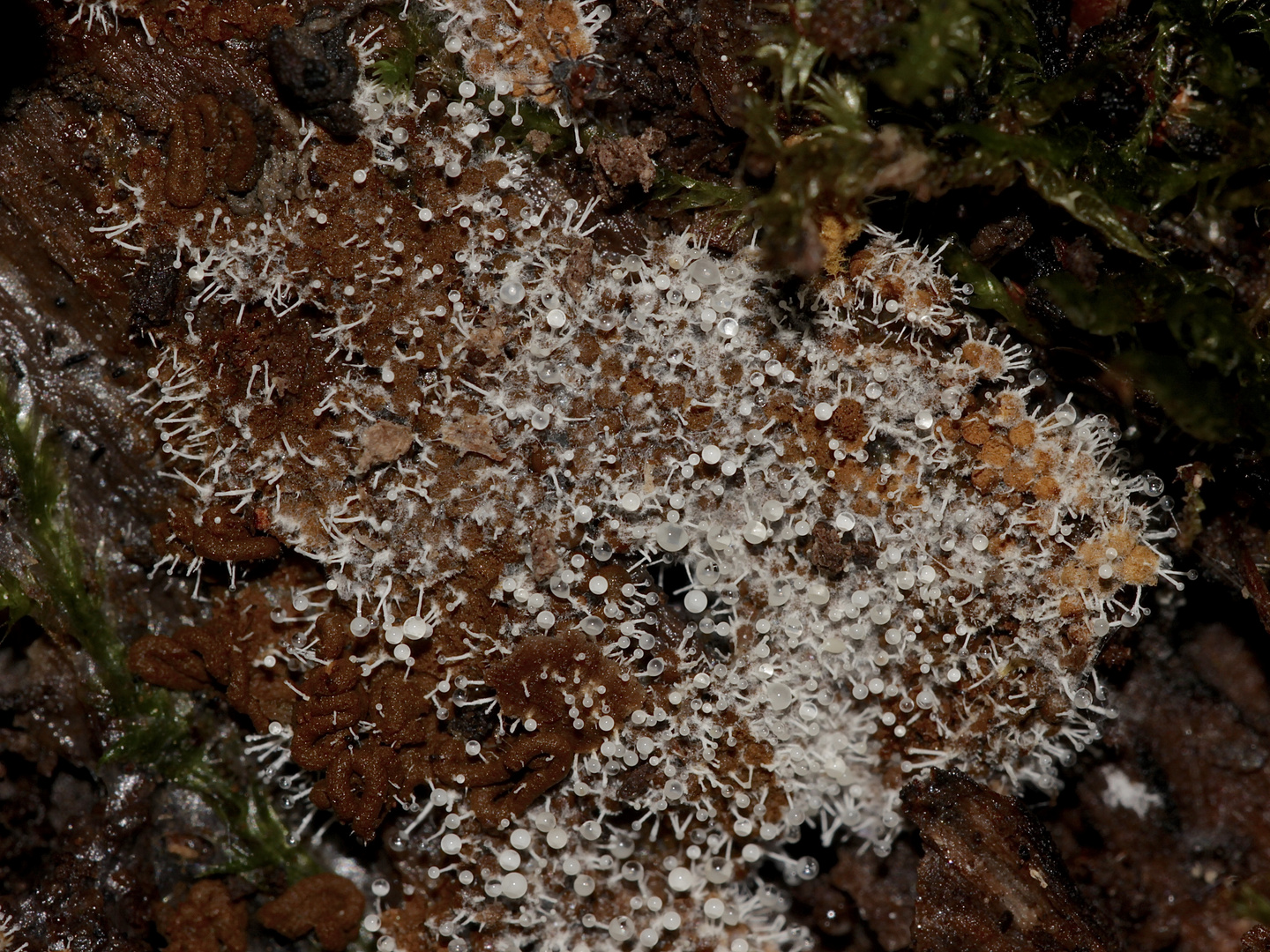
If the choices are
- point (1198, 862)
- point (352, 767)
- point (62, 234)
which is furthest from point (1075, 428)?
point (62, 234)

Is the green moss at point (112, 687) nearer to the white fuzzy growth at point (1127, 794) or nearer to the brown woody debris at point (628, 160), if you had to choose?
the brown woody debris at point (628, 160)

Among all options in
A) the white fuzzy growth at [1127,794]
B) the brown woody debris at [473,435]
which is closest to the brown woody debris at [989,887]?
the white fuzzy growth at [1127,794]

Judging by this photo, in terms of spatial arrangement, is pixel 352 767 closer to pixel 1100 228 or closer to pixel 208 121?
pixel 208 121

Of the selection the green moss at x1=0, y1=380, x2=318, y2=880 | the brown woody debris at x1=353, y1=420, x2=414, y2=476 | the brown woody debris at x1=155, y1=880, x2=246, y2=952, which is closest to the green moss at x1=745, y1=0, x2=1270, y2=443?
the brown woody debris at x1=353, y1=420, x2=414, y2=476

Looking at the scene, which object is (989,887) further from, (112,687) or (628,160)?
(112,687)

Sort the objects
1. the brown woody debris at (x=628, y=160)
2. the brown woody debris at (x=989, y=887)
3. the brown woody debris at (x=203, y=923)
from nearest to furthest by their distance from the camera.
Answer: the brown woody debris at (x=628, y=160) → the brown woody debris at (x=989, y=887) → the brown woody debris at (x=203, y=923)

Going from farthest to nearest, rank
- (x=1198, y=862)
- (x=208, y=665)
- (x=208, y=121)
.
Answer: (x=1198, y=862) < (x=208, y=665) < (x=208, y=121)

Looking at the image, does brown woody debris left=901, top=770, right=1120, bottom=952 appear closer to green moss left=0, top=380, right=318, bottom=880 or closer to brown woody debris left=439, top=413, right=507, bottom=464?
brown woody debris left=439, top=413, right=507, bottom=464

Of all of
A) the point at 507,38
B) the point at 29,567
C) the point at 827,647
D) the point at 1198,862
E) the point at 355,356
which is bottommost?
the point at 1198,862
